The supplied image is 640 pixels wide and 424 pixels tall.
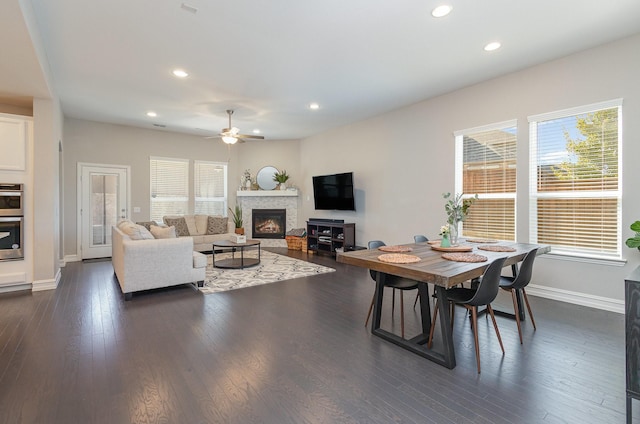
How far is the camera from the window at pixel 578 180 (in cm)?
360

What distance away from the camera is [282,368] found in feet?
7.53

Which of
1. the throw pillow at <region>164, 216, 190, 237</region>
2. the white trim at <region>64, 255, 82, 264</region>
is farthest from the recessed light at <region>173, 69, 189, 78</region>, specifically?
the white trim at <region>64, 255, 82, 264</region>

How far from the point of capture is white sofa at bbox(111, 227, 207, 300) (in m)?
3.90

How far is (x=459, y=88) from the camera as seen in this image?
489 cm

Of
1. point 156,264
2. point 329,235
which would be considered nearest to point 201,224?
point 329,235

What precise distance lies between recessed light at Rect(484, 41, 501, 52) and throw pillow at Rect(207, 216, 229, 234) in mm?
6307

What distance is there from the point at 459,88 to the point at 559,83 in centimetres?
132

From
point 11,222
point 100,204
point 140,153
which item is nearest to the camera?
point 11,222

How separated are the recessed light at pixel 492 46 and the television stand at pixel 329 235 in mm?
4069

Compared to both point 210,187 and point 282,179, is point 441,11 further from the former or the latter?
point 210,187

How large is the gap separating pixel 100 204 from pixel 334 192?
531 cm

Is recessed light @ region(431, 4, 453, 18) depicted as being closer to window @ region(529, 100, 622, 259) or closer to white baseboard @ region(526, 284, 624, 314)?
window @ region(529, 100, 622, 259)

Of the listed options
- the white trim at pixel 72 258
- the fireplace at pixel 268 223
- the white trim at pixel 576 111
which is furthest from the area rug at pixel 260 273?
the white trim at pixel 576 111

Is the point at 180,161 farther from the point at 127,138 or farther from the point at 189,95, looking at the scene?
the point at 189,95
